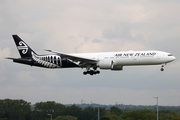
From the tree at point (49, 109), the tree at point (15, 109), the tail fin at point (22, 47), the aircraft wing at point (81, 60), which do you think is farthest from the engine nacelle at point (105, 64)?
the tree at point (49, 109)

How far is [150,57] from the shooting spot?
59750mm

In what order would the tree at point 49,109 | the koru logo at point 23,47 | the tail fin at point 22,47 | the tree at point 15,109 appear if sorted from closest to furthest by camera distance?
1. the tail fin at point 22,47
2. the koru logo at point 23,47
3. the tree at point 15,109
4. the tree at point 49,109

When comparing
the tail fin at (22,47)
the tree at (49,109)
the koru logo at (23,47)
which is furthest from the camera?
the tree at (49,109)

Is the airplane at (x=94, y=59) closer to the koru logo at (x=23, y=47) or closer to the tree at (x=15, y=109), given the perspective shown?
the koru logo at (x=23, y=47)

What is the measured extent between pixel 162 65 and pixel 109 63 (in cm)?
1118

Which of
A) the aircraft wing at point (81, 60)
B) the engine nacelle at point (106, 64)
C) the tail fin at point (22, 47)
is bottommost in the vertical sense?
the engine nacelle at point (106, 64)

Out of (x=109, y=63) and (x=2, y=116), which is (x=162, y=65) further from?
(x=2, y=116)

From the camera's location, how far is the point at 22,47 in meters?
72.9

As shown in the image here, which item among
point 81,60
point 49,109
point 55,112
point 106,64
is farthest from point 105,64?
point 49,109

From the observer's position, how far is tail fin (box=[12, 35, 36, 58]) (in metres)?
71.8

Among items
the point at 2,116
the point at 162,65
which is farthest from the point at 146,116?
the point at 2,116

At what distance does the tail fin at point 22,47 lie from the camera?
71750mm

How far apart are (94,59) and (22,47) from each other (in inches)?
806

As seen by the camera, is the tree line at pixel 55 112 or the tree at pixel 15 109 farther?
the tree at pixel 15 109
